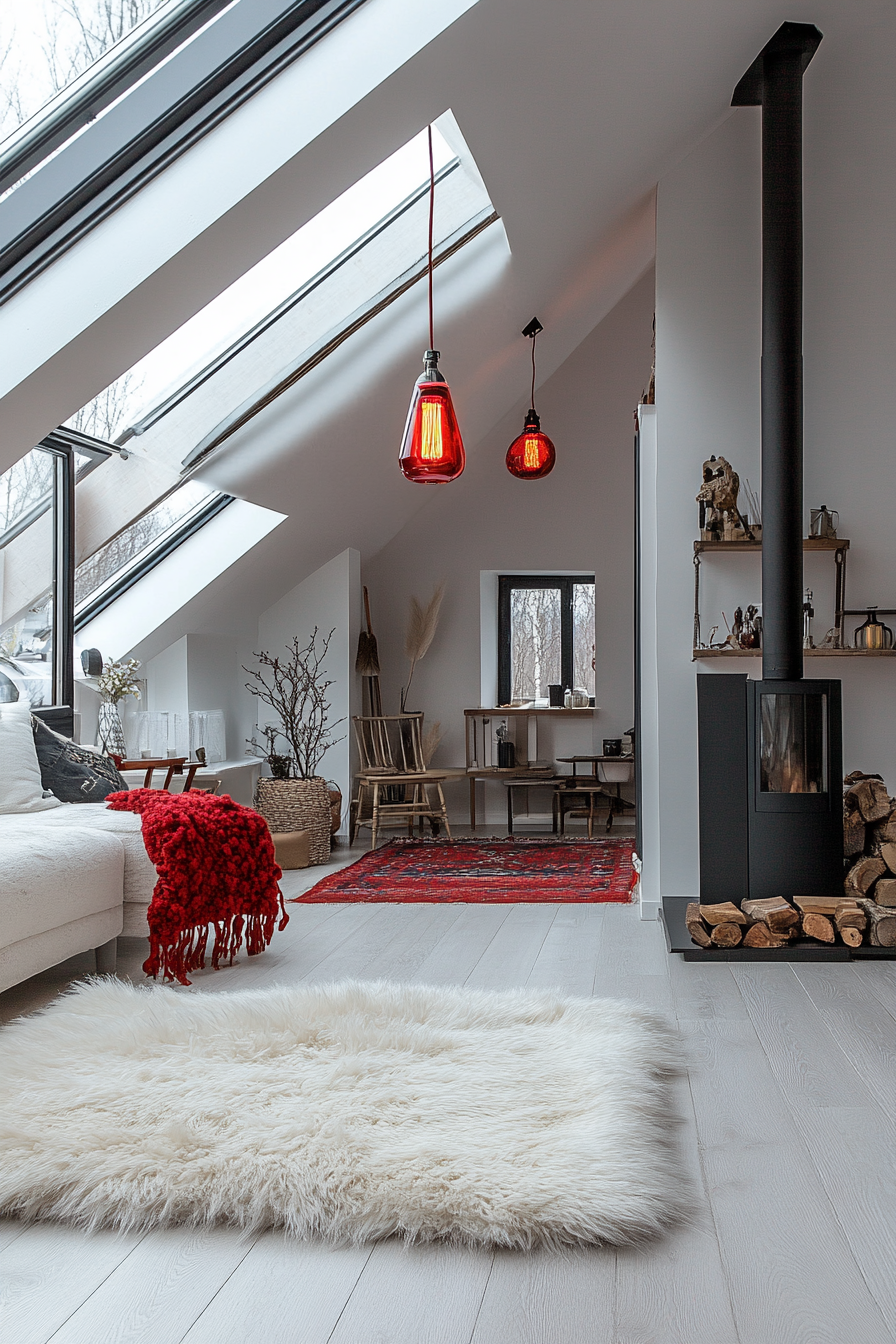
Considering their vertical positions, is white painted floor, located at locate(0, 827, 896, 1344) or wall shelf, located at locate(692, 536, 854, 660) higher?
wall shelf, located at locate(692, 536, 854, 660)

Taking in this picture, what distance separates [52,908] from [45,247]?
1.98 metres

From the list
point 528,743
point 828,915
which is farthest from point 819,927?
point 528,743

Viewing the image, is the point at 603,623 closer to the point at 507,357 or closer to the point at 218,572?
the point at 507,357

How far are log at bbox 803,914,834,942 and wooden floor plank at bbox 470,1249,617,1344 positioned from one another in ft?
7.57

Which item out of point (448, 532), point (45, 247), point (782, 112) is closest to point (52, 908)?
point (45, 247)

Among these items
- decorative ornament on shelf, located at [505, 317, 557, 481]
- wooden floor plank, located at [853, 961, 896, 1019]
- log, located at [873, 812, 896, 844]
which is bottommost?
wooden floor plank, located at [853, 961, 896, 1019]

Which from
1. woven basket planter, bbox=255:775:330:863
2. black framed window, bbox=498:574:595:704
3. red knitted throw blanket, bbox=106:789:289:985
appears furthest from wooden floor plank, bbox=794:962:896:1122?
black framed window, bbox=498:574:595:704

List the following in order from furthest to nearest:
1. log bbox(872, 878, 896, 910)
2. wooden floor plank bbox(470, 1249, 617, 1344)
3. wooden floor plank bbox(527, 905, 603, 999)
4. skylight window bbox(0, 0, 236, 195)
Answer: log bbox(872, 878, 896, 910) < wooden floor plank bbox(527, 905, 603, 999) < skylight window bbox(0, 0, 236, 195) < wooden floor plank bbox(470, 1249, 617, 1344)

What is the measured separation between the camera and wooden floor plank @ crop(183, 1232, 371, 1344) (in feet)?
5.29

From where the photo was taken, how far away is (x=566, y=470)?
7.88 metres

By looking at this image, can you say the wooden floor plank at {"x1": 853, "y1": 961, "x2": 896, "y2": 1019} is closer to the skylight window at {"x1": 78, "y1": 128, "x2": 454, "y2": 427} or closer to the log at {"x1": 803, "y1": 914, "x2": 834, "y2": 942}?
the log at {"x1": 803, "y1": 914, "x2": 834, "y2": 942}

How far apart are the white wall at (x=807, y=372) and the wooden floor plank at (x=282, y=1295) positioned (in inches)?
119

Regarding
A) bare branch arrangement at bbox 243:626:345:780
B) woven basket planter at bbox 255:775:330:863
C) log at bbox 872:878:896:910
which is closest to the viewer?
log at bbox 872:878:896:910

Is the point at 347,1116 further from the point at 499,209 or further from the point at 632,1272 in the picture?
the point at 499,209
